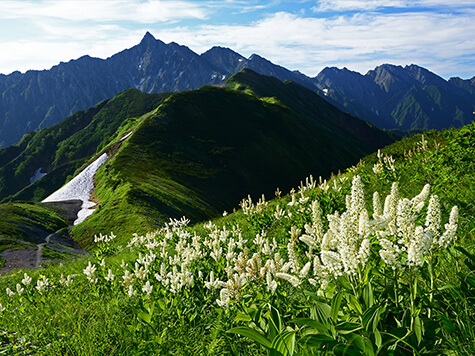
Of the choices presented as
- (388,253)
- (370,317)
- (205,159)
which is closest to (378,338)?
(370,317)

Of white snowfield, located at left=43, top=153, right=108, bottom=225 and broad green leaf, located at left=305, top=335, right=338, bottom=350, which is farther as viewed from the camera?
white snowfield, located at left=43, top=153, right=108, bottom=225

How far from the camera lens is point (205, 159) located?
111875 mm

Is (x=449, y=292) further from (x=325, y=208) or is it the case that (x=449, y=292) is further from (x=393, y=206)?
(x=325, y=208)

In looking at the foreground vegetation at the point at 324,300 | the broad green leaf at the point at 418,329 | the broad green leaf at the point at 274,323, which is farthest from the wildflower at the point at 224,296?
the broad green leaf at the point at 418,329

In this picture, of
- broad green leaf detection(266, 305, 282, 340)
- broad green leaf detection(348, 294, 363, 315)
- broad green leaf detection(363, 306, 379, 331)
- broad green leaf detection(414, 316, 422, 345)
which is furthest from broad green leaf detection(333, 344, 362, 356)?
broad green leaf detection(266, 305, 282, 340)

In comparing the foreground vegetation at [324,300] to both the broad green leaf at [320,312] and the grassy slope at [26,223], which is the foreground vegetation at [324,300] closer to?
the broad green leaf at [320,312]

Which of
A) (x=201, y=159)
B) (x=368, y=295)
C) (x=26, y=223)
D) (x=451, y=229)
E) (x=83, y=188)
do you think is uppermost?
(x=451, y=229)

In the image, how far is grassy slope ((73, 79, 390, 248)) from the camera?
67.4 meters

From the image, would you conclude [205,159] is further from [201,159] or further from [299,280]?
[299,280]

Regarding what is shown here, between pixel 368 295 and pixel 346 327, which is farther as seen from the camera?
pixel 368 295

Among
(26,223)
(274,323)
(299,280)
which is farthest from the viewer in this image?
(26,223)

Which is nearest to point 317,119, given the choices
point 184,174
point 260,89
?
point 260,89

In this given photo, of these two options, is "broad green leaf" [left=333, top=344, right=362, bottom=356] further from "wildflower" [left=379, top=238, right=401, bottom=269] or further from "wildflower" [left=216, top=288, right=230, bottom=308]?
"wildflower" [left=216, top=288, right=230, bottom=308]

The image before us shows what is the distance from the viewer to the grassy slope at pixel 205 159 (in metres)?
67.4
